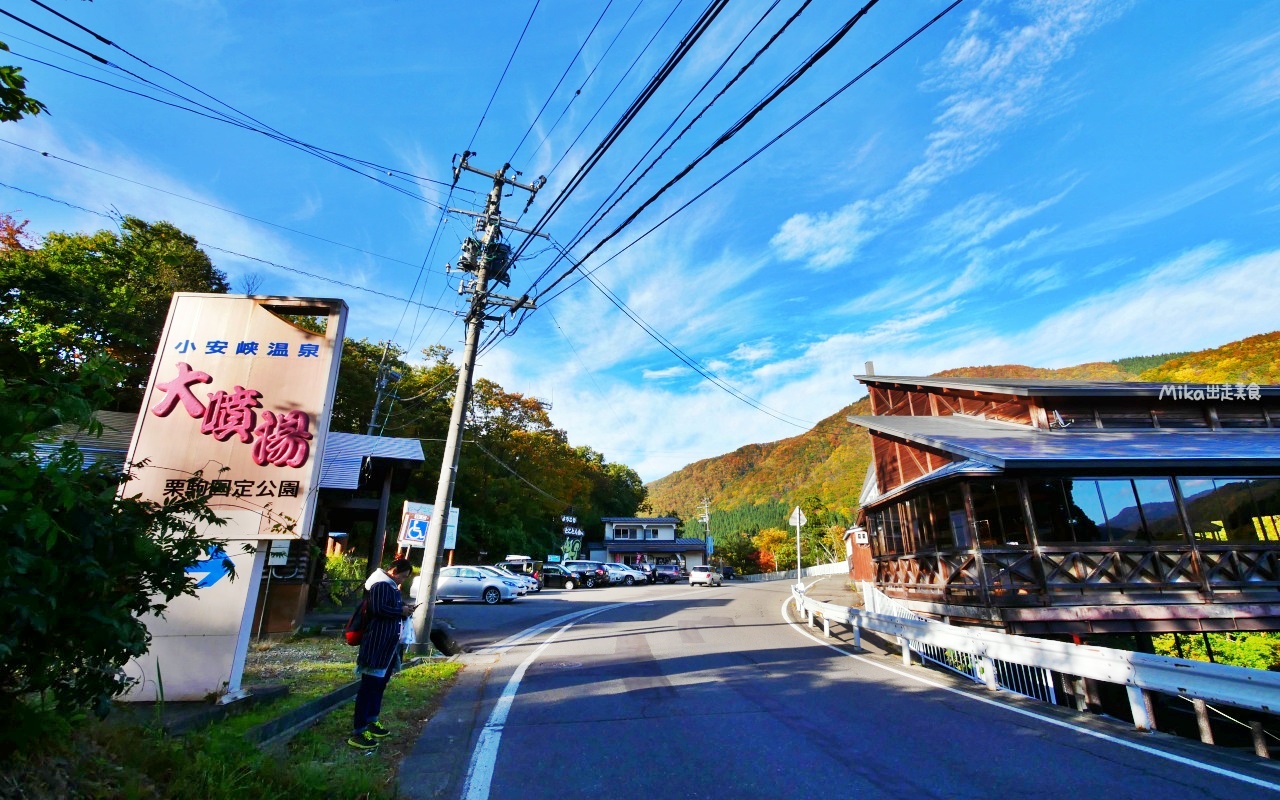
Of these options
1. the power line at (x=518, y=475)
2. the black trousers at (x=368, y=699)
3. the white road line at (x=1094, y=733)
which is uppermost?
the power line at (x=518, y=475)

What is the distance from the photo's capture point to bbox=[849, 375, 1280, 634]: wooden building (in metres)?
10.3

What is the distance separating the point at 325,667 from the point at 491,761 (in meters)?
4.67

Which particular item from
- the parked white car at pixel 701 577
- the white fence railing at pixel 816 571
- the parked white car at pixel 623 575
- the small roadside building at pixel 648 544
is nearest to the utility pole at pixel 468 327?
the parked white car at pixel 701 577

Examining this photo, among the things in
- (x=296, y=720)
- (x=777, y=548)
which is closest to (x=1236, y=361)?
(x=777, y=548)

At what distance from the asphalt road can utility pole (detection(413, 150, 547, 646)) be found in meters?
2.14

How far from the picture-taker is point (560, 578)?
3353 cm

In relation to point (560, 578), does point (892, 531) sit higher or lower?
higher

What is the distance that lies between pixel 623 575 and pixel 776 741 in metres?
34.4

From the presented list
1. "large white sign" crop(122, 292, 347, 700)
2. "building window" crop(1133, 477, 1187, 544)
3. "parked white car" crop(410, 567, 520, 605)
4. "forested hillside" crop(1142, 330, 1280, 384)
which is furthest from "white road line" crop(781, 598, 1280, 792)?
"forested hillside" crop(1142, 330, 1280, 384)

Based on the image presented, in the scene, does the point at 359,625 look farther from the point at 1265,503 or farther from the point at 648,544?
the point at 648,544

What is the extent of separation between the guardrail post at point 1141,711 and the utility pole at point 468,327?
9.85 meters

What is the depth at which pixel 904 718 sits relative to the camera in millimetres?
5703

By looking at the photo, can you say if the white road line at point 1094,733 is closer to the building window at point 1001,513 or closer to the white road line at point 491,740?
the white road line at point 491,740

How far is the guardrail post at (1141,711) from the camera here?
5348 mm
